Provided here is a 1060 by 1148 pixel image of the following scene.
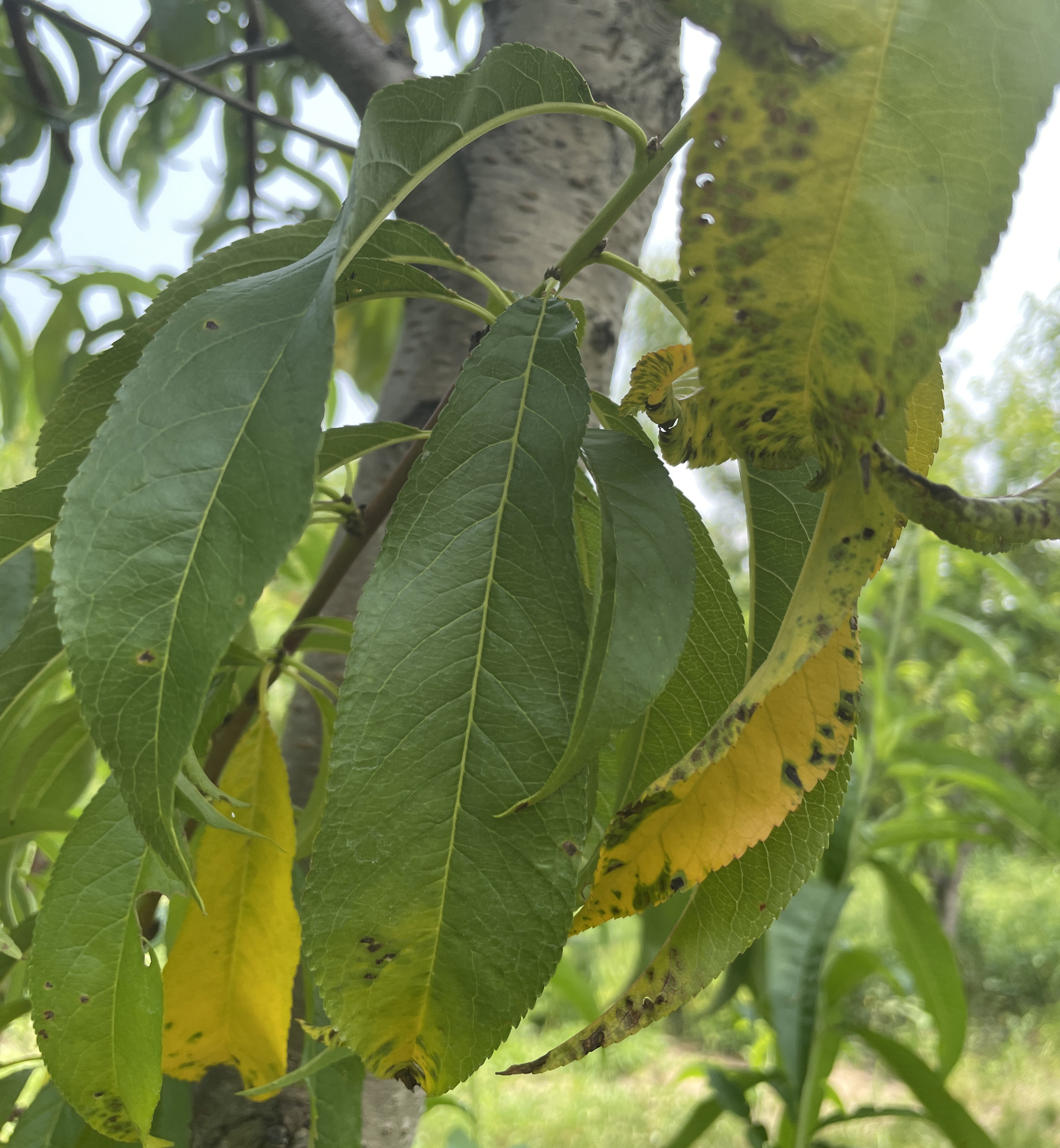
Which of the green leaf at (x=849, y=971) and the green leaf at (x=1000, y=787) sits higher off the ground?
the green leaf at (x=1000, y=787)

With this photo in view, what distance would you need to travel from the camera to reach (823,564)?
0.22m

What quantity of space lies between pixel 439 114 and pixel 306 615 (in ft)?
0.79

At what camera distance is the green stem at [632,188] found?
11.4 inches

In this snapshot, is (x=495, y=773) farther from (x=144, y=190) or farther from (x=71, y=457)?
(x=144, y=190)

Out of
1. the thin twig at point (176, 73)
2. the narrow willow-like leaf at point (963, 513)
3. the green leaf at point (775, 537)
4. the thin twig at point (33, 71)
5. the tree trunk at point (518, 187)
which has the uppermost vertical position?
the thin twig at point (33, 71)

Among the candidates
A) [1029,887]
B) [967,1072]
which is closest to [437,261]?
[967,1072]

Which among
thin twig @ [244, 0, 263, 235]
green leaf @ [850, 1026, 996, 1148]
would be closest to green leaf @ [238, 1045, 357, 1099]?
thin twig @ [244, 0, 263, 235]

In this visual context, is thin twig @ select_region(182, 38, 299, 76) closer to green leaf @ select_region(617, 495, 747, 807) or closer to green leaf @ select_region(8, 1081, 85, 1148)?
green leaf @ select_region(617, 495, 747, 807)

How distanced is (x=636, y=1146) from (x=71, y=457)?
11.3 ft

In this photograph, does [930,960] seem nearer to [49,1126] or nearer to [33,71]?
[49,1126]

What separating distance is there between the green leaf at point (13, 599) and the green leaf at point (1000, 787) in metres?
0.95

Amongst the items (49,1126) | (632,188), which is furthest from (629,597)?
(49,1126)

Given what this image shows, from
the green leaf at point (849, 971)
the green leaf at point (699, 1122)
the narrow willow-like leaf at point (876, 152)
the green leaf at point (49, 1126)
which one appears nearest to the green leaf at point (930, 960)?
the green leaf at point (849, 971)

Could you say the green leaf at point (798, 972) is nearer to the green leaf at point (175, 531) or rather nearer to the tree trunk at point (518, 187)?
the tree trunk at point (518, 187)
